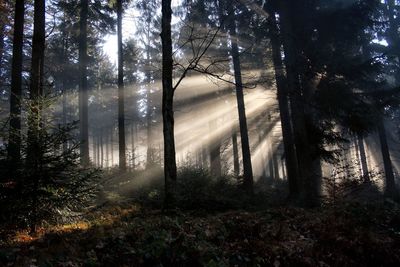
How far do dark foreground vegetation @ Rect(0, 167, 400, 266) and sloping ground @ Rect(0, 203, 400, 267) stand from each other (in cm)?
1

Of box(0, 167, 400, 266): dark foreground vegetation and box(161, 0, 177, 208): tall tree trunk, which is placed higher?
box(161, 0, 177, 208): tall tree trunk

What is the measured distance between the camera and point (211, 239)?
7.40 m

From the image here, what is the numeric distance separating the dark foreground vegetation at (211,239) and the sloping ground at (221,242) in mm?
12

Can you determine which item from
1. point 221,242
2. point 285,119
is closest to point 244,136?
point 285,119

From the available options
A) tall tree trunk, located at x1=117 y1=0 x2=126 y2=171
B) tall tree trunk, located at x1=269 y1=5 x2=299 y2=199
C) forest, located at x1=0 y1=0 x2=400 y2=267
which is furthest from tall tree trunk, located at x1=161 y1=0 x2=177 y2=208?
tall tree trunk, located at x1=117 y1=0 x2=126 y2=171

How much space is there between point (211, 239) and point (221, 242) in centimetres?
26

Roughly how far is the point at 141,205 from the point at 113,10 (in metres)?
13.9

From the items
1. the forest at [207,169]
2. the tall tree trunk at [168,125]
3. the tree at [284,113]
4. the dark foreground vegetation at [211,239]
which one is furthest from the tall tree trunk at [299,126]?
the tall tree trunk at [168,125]

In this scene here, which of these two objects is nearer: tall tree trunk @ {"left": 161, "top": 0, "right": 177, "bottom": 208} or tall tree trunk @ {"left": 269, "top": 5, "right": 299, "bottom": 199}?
tall tree trunk @ {"left": 161, "top": 0, "right": 177, "bottom": 208}

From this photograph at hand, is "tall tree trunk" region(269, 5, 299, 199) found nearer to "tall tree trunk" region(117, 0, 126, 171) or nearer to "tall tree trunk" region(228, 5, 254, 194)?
"tall tree trunk" region(228, 5, 254, 194)

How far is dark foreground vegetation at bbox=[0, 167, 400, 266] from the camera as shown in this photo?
5934mm

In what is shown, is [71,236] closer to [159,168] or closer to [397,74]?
[159,168]

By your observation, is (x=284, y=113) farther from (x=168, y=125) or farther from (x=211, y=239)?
(x=211, y=239)

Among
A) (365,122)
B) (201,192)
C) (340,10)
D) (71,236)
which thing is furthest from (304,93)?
(71,236)
